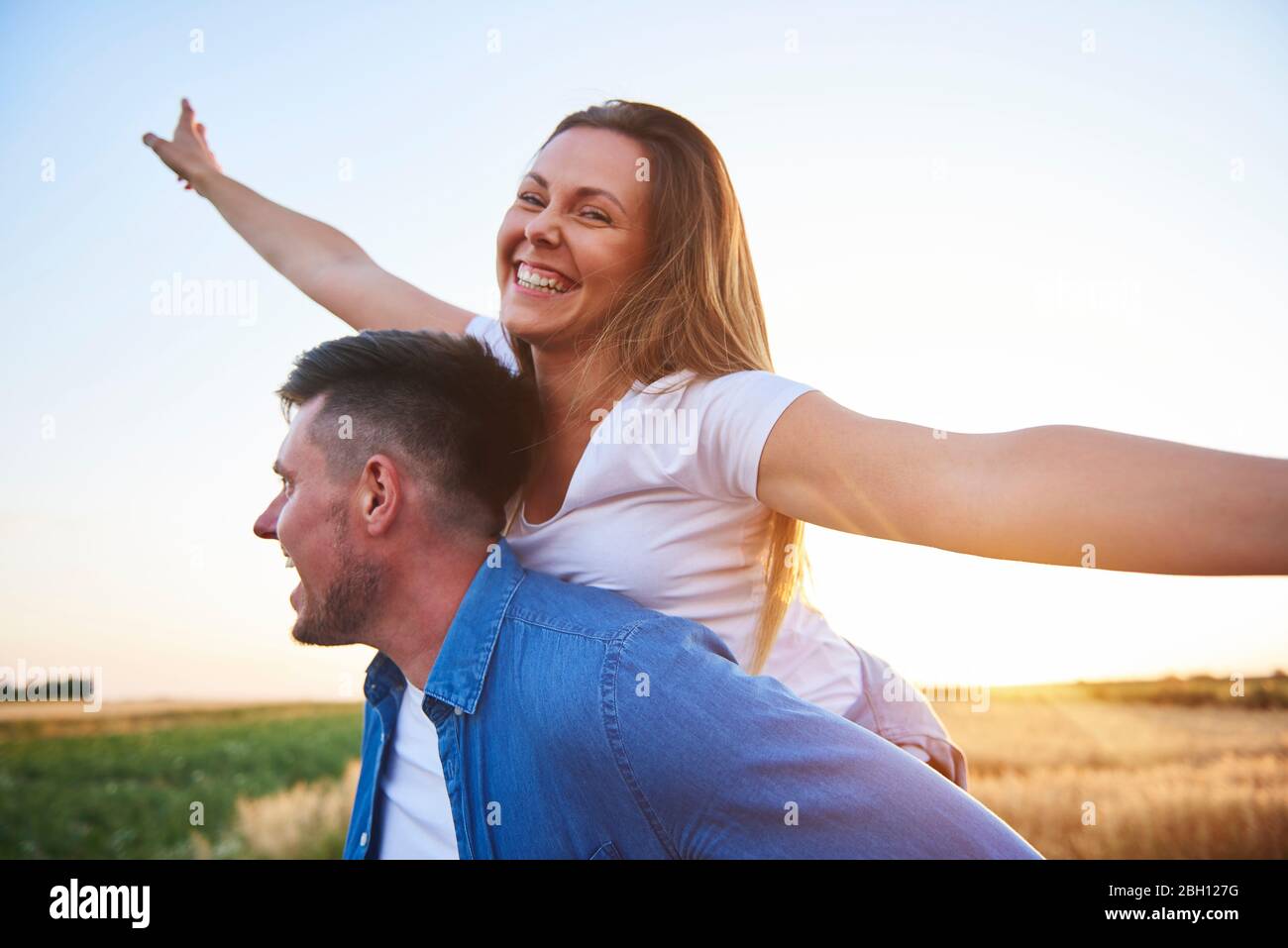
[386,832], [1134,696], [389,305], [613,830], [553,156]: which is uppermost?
[553,156]

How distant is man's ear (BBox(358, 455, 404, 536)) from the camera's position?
201 cm

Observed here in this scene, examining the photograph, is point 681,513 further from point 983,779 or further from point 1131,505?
→ point 983,779

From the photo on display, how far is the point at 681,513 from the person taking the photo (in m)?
2.07

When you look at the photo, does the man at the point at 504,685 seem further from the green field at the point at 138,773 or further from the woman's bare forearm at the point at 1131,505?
the green field at the point at 138,773

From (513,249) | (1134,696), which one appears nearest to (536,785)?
(513,249)

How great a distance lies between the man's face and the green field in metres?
4.45

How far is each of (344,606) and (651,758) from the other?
0.80 metres

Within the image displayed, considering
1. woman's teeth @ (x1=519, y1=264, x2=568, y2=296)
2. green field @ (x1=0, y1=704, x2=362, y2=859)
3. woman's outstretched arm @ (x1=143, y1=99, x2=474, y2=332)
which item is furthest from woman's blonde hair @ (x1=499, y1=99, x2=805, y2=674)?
green field @ (x1=0, y1=704, x2=362, y2=859)

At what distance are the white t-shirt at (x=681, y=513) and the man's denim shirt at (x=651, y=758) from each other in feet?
0.61

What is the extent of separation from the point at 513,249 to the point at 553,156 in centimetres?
26

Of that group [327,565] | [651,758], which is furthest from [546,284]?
[651,758]

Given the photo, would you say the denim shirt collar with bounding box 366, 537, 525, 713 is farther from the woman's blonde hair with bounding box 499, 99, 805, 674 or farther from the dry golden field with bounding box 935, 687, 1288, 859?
the dry golden field with bounding box 935, 687, 1288, 859
